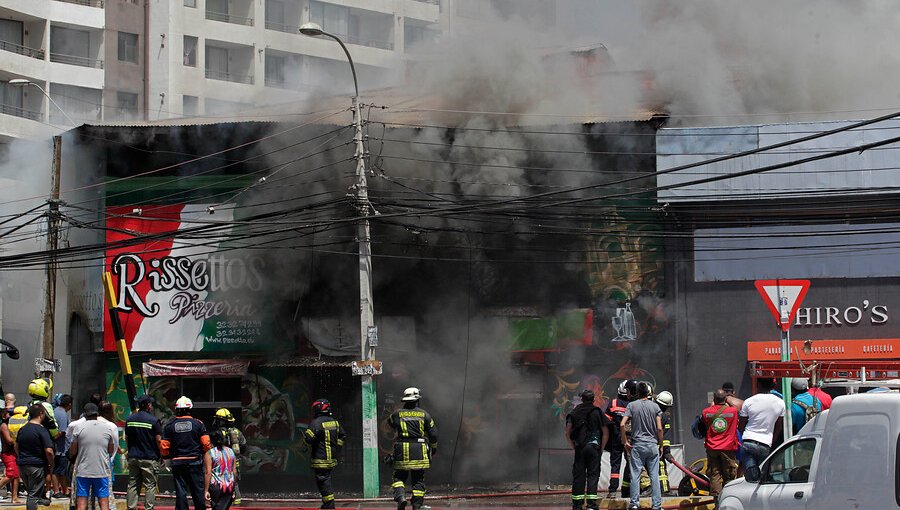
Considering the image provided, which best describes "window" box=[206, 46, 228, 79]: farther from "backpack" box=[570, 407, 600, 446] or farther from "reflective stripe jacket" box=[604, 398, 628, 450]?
"backpack" box=[570, 407, 600, 446]

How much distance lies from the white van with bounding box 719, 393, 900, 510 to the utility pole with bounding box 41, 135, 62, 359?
1425cm

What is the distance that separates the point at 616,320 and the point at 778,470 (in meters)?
9.27

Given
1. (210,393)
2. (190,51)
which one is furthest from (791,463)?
(190,51)

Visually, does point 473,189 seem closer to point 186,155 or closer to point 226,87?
point 186,155

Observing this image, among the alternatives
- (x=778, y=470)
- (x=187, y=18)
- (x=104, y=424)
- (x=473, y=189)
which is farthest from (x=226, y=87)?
(x=778, y=470)

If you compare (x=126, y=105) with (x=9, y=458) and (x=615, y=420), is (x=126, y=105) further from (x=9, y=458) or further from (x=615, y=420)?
(x=615, y=420)

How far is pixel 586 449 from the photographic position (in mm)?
12430

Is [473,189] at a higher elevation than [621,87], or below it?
below

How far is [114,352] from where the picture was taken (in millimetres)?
20172

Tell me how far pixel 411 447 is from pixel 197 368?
8.19 m

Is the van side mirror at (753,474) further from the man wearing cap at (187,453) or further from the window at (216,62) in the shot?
the window at (216,62)

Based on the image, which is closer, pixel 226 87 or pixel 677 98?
pixel 677 98

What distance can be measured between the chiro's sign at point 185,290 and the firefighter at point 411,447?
25.1ft

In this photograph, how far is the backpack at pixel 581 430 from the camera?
12438 mm
